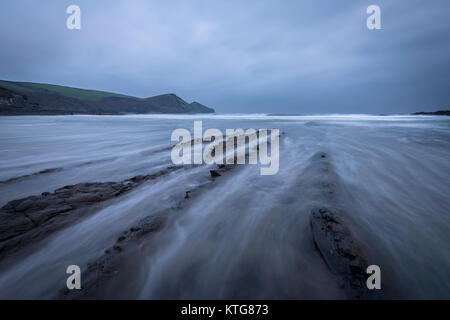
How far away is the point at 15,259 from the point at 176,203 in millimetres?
1439

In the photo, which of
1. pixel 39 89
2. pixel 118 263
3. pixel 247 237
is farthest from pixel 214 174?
pixel 39 89

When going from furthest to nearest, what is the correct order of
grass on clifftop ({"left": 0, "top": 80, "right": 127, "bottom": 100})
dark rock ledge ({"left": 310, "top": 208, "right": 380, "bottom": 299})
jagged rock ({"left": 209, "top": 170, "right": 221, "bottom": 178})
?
1. grass on clifftop ({"left": 0, "top": 80, "right": 127, "bottom": 100})
2. jagged rock ({"left": 209, "top": 170, "right": 221, "bottom": 178})
3. dark rock ledge ({"left": 310, "top": 208, "right": 380, "bottom": 299})

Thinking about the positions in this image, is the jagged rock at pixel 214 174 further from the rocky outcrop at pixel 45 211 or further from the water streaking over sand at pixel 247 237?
the rocky outcrop at pixel 45 211

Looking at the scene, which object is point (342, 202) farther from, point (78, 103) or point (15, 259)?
point (78, 103)

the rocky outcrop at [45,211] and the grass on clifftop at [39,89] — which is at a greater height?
the grass on clifftop at [39,89]

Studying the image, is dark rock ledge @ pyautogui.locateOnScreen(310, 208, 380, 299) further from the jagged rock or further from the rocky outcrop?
the rocky outcrop

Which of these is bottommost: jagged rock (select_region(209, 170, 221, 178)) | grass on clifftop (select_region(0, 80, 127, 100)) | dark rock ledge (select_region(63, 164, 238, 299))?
dark rock ledge (select_region(63, 164, 238, 299))

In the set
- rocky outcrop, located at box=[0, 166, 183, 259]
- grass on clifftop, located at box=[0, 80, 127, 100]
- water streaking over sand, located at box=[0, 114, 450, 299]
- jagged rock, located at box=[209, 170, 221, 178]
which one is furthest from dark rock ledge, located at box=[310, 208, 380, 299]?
grass on clifftop, located at box=[0, 80, 127, 100]

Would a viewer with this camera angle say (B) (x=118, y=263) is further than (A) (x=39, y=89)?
No

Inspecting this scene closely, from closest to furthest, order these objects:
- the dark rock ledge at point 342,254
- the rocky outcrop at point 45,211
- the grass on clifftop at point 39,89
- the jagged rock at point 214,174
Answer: the dark rock ledge at point 342,254 → the rocky outcrop at point 45,211 → the jagged rock at point 214,174 → the grass on clifftop at point 39,89

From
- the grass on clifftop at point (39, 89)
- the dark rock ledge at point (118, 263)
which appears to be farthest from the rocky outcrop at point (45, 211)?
the grass on clifftop at point (39, 89)

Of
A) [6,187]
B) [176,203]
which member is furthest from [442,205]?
[6,187]

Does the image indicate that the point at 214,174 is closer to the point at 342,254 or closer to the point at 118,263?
the point at 118,263
